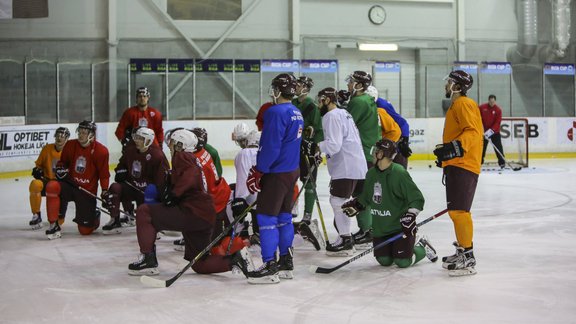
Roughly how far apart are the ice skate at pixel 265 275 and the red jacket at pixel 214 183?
84cm

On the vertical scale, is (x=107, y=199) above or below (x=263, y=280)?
above

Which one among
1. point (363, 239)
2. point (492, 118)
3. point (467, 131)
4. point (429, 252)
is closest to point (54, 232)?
point (363, 239)

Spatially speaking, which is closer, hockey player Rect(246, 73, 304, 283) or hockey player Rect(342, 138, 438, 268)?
hockey player Rect(246, 73, 304, 283)

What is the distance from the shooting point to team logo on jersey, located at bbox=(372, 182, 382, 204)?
5992 millimetres

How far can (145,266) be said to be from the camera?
18.5ft

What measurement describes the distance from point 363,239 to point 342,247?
16.9 inches

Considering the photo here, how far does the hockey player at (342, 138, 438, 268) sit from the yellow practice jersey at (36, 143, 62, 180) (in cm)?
360

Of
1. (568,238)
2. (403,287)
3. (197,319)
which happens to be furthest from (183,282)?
(568,238)

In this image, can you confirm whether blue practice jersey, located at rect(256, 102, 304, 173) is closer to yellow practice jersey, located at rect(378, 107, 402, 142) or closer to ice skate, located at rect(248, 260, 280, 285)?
ice skate, located at rect(248, 260, 280, 285)

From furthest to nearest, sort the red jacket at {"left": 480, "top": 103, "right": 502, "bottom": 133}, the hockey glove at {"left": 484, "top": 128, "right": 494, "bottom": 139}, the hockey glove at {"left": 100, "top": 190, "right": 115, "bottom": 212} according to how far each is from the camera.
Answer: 1. the red jacket at {"left": 480, "top": 103, "right": 502, "bottom": 133}
2. the hockey glove at {"left": 484, "top": 128, "right": 494, "bottom": 139}
3. the hockey glove at {"left": 100, "top": 190, "right": 115, "bottom": 212}

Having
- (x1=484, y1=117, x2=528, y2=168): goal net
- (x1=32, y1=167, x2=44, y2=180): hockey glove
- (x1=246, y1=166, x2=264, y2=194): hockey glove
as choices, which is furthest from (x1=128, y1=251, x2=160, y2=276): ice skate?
(x1=484, y1=117, x2=528, y2=168): goal net

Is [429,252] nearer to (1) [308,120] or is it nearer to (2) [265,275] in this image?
(2) [265,275]

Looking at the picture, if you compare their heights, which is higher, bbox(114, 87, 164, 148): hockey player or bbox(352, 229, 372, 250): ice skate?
bbox(114, 87, 164, 148): hockey player

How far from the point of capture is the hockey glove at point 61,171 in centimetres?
770
